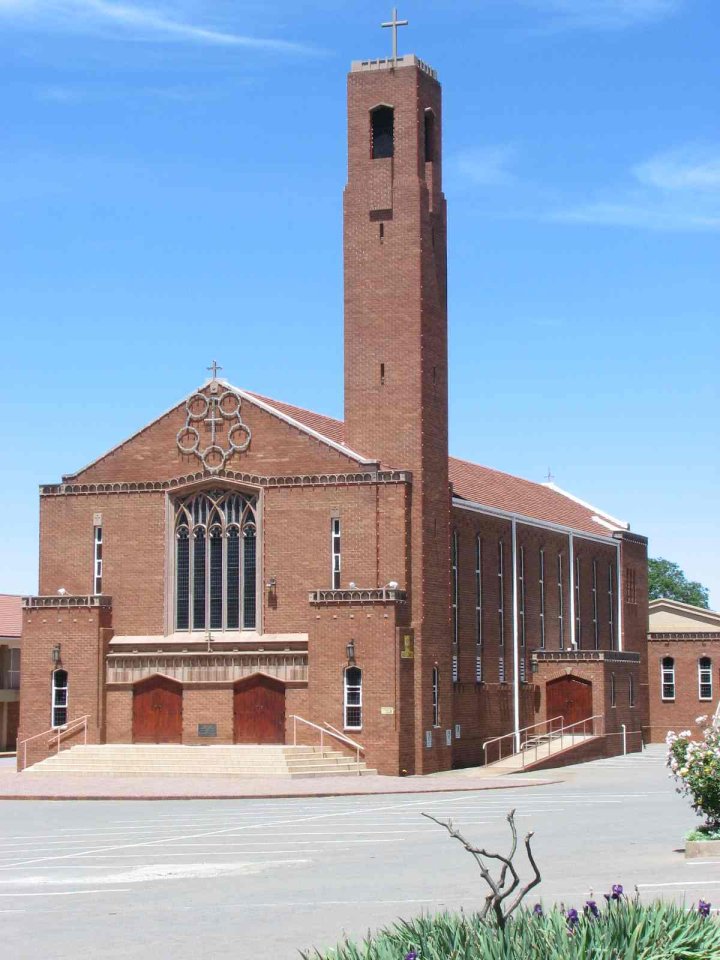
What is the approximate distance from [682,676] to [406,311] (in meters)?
26.9

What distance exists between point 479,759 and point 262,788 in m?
13.9

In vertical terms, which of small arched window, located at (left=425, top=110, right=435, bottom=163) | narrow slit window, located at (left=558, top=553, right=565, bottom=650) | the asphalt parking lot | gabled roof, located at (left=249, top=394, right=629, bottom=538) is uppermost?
small arched window, located at (left=425, top=110, right=435, bottom=163)

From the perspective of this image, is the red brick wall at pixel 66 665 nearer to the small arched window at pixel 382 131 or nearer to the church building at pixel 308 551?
the church building at pixel 308 551

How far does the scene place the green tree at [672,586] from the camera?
392 feet

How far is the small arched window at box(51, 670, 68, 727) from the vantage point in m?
46.9

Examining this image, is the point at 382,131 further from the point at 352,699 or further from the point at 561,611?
the point at 561,611

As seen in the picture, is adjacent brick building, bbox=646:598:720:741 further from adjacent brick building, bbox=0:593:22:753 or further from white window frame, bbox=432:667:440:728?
adjacent brick building, bbox=0:593:22:753

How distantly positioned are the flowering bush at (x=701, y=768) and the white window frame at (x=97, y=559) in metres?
29.4

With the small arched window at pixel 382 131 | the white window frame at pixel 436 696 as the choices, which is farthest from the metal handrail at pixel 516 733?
the small arched window at pixel 382 131

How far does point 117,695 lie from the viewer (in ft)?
154

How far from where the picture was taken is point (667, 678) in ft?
219

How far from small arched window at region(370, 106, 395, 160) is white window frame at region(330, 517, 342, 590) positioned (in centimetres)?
1171

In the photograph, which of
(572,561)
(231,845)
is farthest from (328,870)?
(572,561)

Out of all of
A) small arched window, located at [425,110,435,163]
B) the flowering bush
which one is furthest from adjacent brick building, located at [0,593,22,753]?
the flowering bush
